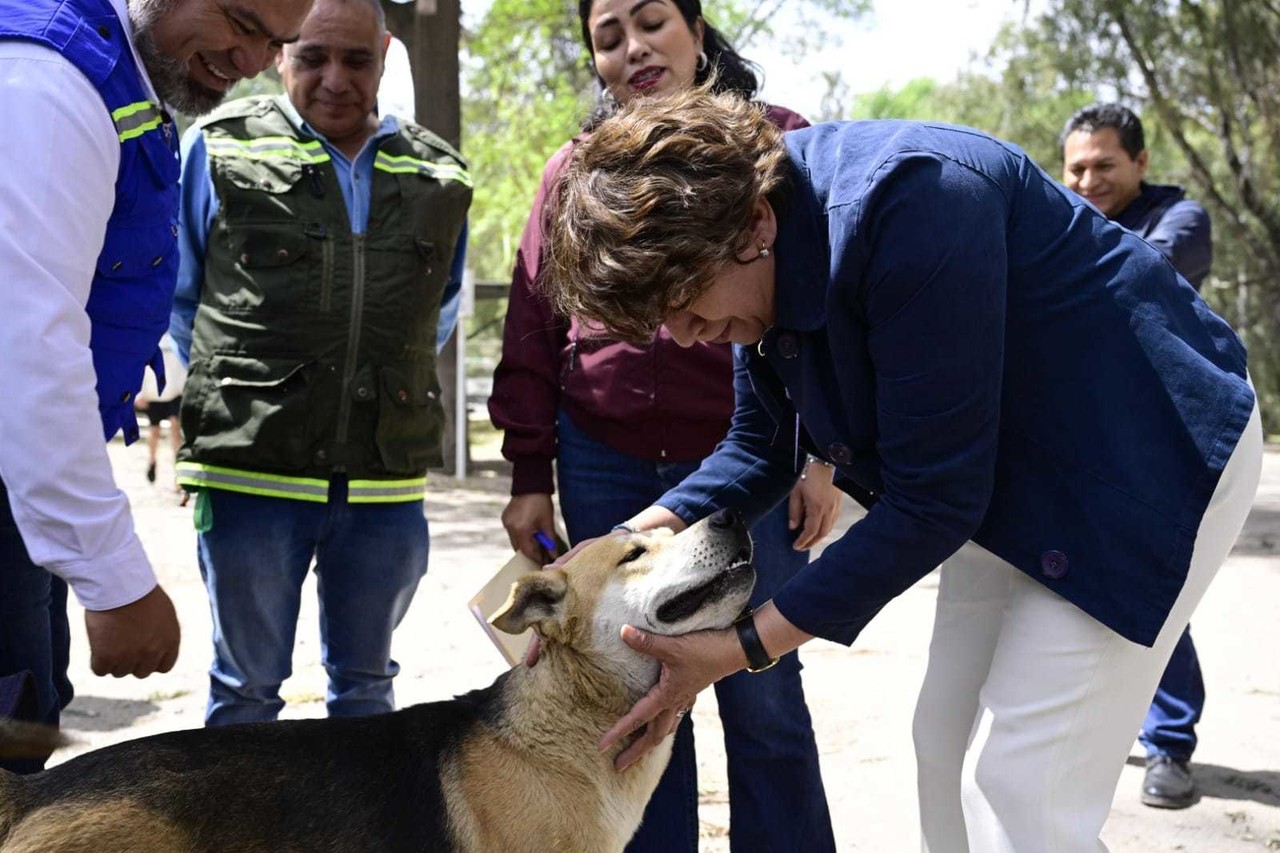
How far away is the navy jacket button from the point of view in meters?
2.56

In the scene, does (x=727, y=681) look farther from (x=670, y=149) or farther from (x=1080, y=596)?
(x=670, y=149)

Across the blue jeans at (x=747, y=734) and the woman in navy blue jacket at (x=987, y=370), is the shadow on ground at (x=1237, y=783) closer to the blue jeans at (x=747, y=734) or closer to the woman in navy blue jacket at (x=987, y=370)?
the blue jeans at (x=747, y=734)

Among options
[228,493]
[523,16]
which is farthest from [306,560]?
[523,16]

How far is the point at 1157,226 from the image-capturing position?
19.4 feet

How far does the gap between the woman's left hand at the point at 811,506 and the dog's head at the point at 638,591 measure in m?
0.64

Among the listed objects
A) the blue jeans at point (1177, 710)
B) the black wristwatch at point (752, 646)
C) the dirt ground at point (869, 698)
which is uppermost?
the black wristwatch at point (752, 646)

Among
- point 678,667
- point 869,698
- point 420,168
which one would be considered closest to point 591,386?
point 420,168

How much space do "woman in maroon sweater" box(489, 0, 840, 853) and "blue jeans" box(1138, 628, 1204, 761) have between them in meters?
2.17

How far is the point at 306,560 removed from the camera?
167 inches

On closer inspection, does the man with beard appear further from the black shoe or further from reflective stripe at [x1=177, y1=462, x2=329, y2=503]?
the black shoe

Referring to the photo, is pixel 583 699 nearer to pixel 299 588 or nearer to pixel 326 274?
pixel 299 588

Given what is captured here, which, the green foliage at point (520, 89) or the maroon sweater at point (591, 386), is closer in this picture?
the maroon sweater at point (591, 386)

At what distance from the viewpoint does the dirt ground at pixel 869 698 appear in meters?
4.93

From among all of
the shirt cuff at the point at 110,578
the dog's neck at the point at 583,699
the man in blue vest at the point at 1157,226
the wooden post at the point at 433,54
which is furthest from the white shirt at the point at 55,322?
the wooden post at the point at 433,54
